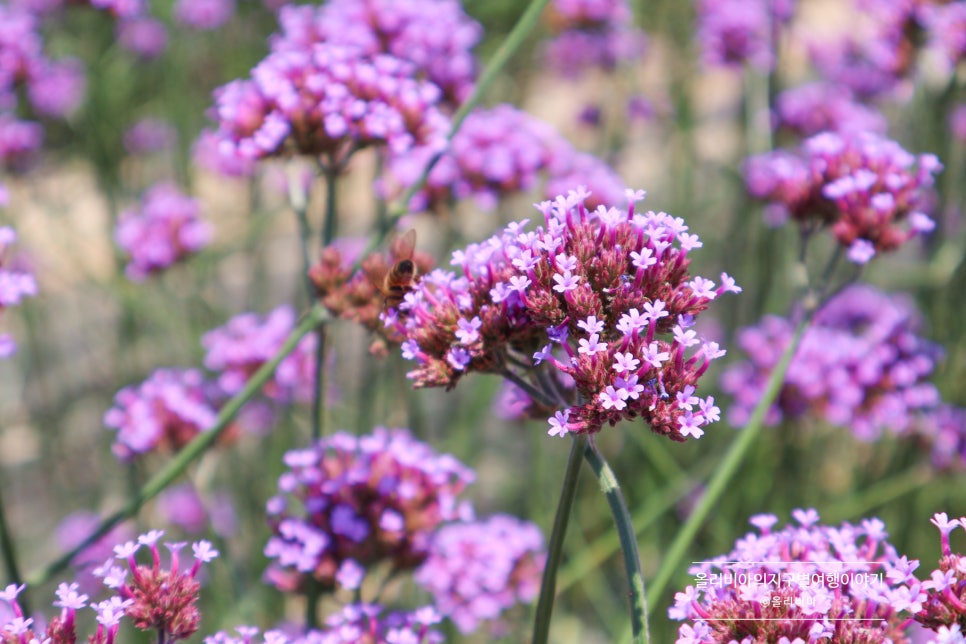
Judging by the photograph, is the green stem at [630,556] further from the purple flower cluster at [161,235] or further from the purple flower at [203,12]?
the purple flower at [203,12]

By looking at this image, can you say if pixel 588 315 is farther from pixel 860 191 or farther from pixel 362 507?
pixel 860 191

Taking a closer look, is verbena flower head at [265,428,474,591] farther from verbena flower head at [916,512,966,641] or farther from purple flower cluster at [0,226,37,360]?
verbena flower head at [916,512,966,641]

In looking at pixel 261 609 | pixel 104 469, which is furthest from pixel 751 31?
pixel 104 469

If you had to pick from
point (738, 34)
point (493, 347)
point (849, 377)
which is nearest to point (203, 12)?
point (738, 34)

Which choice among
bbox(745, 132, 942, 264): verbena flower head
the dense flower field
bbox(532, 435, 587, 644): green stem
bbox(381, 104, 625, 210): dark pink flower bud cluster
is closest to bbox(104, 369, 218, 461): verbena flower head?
the dense flower field

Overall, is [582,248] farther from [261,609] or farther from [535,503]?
[261,609]

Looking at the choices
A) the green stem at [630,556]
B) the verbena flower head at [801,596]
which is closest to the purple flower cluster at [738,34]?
the verbena flower head at [801,596]
